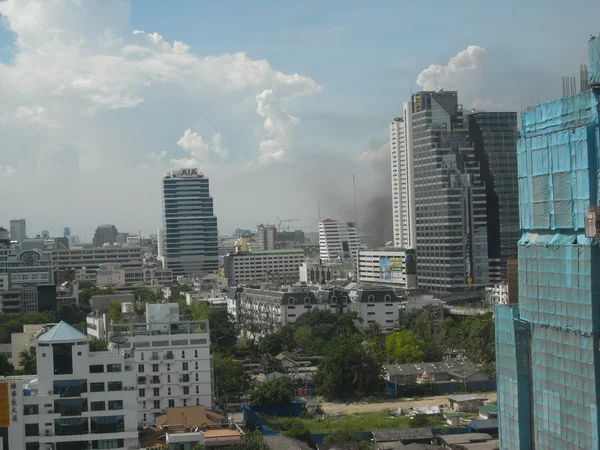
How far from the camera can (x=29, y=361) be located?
37.9 meters

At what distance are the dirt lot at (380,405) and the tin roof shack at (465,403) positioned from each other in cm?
101

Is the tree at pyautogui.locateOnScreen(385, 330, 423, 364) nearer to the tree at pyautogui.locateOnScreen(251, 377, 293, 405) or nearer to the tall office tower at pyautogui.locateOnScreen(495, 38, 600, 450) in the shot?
the tree at pyautogui.locateOnScreen(251, 377, 293, 405)

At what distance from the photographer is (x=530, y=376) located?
66.2 feet

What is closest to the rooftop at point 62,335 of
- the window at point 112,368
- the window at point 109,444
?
the window at point 112,368

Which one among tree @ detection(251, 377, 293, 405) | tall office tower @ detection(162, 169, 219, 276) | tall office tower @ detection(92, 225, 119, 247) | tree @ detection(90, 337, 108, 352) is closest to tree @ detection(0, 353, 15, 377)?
tree @ detection(90, 337, 108, 352)

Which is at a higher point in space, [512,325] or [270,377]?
[512,325]

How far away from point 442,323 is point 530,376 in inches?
1327

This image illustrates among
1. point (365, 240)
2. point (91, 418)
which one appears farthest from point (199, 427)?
point (365, 240)

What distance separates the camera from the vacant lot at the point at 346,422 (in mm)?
30641

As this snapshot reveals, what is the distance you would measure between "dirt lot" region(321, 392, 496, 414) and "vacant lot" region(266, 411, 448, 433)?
107 cm

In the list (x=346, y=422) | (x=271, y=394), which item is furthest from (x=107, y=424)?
(x=271, y=394)

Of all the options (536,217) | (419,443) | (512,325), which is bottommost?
(419,443)

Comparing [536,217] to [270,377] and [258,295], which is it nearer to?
[270,377]

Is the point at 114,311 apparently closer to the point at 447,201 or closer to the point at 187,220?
the point at 447,201
